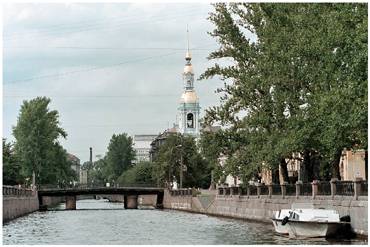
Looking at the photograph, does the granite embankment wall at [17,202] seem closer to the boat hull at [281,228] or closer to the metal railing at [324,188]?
the metal railing at [324,188]

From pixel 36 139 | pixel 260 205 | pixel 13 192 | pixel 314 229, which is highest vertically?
pixel 36 139

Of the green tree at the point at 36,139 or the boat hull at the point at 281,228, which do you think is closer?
the boat hull at the point at 281,228

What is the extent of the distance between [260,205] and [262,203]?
57cm

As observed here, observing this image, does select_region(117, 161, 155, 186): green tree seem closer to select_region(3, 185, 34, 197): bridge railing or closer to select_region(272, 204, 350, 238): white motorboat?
select_region(3, 185, 34, 197): bridge railing

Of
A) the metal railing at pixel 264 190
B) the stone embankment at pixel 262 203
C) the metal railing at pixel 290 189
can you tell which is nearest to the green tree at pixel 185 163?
the stone embankment at pixel 262 203

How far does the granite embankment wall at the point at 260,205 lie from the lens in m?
38.7

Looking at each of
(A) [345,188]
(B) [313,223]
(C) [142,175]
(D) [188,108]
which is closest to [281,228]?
(B) [313,223]

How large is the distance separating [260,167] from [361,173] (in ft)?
70.5

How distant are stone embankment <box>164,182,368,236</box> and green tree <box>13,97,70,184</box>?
851 inches

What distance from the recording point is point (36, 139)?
111 metres

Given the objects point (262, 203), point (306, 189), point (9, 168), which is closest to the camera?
point (306, 189)

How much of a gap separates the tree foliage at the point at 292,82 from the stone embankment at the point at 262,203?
2479mm

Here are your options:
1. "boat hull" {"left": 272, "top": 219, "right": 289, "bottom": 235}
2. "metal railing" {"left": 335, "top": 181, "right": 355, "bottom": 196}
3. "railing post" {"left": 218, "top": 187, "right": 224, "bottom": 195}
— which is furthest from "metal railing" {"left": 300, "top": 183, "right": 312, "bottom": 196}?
"railing post" {"left": 218, "top": 187, "right": 224, "bottom": 195}

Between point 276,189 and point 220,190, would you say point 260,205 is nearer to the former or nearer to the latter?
point 276,189
